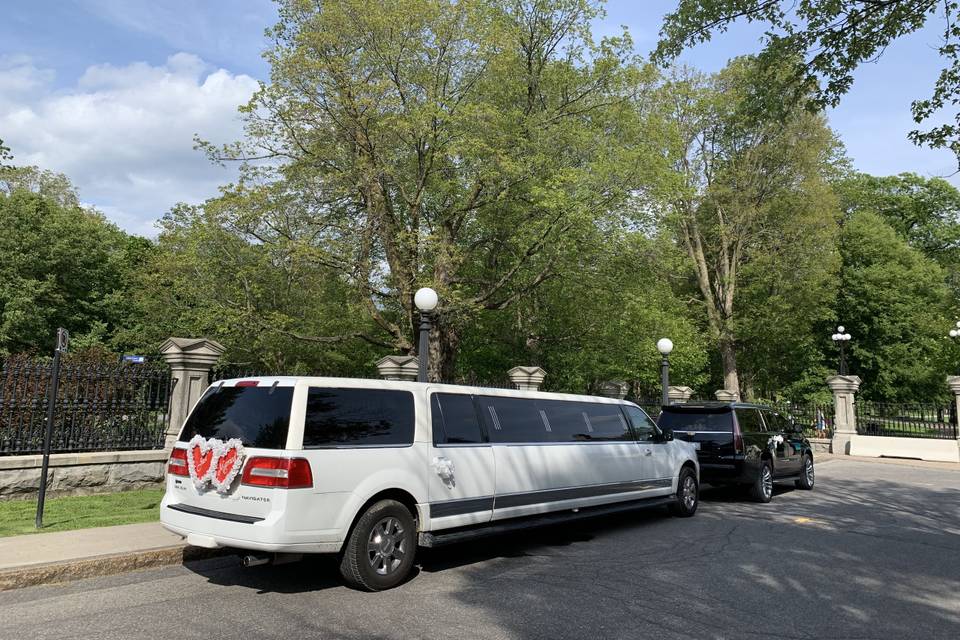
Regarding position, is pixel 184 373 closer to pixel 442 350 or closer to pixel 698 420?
pixel 698 420

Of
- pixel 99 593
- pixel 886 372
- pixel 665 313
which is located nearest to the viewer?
pixel 99 593

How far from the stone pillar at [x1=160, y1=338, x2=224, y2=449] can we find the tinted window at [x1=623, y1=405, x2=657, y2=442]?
7255 millimetres

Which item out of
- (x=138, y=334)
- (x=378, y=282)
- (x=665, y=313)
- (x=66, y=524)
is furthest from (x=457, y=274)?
(x=138, y=334)

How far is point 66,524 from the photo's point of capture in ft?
26.7

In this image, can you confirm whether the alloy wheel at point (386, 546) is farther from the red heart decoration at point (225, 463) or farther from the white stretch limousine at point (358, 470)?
the red heart decoration at point (225, 463)

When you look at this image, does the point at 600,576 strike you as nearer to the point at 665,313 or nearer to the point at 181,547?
the point at 181,547

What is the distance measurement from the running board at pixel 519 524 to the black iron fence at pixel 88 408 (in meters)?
6.59

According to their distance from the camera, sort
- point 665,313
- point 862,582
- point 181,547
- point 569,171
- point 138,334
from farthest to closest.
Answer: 1. point 138,334
2. point 665,313
3. point 569,171
4. point 181,547
5. point 862,582

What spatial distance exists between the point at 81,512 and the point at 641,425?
7.99 meters

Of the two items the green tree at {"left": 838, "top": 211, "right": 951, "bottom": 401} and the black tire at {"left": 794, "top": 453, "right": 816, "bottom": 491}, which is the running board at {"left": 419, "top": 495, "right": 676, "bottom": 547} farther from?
the green tree at {"left": 838, "top": 211, "right": 951, "bottom": 401}

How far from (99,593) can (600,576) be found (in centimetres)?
459

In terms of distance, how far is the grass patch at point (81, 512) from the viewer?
8062 mm

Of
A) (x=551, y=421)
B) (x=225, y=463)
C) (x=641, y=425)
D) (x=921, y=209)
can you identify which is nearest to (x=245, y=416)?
(x=225, y=463)

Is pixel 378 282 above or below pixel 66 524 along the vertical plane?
above
